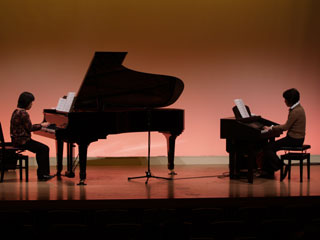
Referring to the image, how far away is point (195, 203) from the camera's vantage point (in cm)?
509

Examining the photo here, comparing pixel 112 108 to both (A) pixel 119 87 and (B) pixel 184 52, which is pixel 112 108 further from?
(B) pixel 184 52

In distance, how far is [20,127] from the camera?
6.01m

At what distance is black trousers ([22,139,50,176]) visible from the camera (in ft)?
20.0

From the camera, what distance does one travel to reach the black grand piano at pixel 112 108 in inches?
224

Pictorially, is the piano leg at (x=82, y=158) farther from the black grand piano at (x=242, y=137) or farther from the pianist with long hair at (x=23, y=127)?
the black grand piano at (x=242, y=137)

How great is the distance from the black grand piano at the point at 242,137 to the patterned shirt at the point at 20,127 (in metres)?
2.38

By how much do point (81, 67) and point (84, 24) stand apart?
2.14 feet

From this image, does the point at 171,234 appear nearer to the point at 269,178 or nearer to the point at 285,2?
the point at 269,178

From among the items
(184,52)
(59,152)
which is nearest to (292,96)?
(184,52)

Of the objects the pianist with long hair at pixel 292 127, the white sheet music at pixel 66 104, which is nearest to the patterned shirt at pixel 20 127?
the white sheet music at pixel 66 104

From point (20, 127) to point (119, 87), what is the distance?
1.29 meters

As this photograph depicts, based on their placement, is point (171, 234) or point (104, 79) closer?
point (171, 234)

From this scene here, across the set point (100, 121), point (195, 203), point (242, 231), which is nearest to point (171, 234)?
point (242, 231)

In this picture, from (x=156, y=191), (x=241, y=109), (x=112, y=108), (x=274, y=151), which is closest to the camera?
(x=156, y=191)
